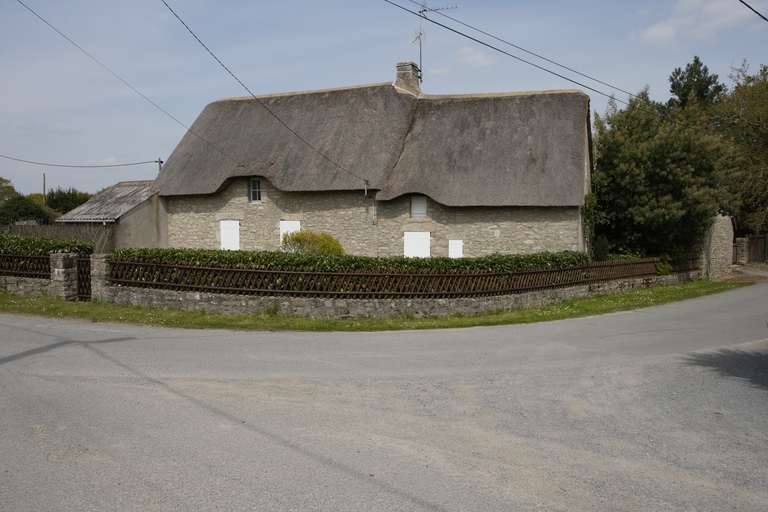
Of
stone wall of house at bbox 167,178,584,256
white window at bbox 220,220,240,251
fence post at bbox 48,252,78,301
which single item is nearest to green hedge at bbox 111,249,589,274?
fence post at bbox 48,252,78,301

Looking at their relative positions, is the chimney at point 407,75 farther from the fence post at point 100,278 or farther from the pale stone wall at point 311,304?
the fence post at point 100,278

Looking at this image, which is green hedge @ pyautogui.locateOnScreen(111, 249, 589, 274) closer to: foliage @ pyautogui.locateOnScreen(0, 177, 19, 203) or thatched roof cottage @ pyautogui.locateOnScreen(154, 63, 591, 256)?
thatched roof cottage @ pyautogui.locateOnScreen(154, 63, 591, 256)

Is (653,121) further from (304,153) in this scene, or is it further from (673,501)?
(673,501)

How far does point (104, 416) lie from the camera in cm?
639

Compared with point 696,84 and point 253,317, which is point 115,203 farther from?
point 696,84

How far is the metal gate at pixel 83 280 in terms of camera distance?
1600cm

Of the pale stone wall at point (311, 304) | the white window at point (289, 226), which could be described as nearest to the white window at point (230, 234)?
the white window at point (289, 226)

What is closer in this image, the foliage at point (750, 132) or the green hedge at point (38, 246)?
the green hedge at point (38, 246)

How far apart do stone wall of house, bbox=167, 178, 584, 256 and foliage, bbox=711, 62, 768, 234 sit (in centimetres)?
2134

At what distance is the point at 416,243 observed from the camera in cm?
2206

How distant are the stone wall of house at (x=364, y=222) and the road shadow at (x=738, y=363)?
35.4ft

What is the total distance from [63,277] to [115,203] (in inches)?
455

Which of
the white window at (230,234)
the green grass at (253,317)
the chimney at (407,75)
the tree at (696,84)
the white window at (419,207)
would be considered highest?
the tree at (696,84)

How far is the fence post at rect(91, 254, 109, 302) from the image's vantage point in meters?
15.7
